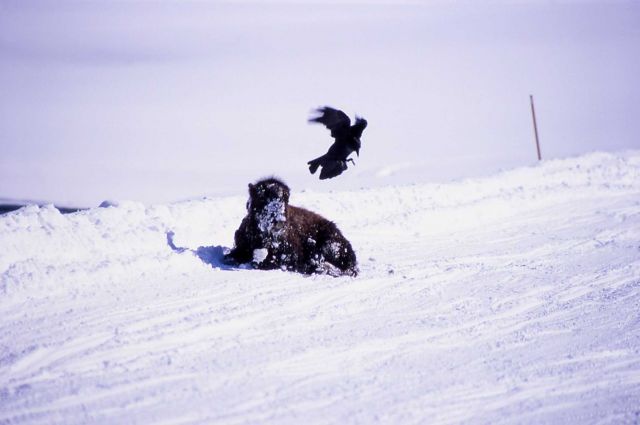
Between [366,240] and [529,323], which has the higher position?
[366,240]

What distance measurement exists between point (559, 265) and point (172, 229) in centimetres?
568

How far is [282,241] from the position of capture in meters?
7.36

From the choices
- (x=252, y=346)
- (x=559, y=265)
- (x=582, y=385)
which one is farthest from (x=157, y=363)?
(x=559, y=265)

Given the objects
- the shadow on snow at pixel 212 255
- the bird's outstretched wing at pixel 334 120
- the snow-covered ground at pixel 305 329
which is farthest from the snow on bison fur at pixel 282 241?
the bird's outstretched wing at pixel 334 120

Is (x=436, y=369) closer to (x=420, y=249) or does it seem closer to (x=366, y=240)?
(x=420, y=249)

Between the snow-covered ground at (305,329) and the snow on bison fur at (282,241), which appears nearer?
the snow-covered ground at (305,329)

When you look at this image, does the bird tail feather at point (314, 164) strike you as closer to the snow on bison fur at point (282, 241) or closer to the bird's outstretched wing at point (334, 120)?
the bird's outstretched wing at point (334, 120)

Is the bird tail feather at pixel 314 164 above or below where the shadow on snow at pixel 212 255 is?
above

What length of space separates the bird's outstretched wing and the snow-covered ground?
1.97 meters

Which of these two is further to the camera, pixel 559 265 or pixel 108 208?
pixel 108 208

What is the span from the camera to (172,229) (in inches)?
364

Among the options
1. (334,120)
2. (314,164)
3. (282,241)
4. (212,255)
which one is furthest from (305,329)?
(334,120)

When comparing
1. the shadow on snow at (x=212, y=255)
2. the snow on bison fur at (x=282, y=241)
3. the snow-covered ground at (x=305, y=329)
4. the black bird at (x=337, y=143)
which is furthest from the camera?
the black bird at (x=337, y=143)

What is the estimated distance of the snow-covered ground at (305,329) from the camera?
12.6 ft
